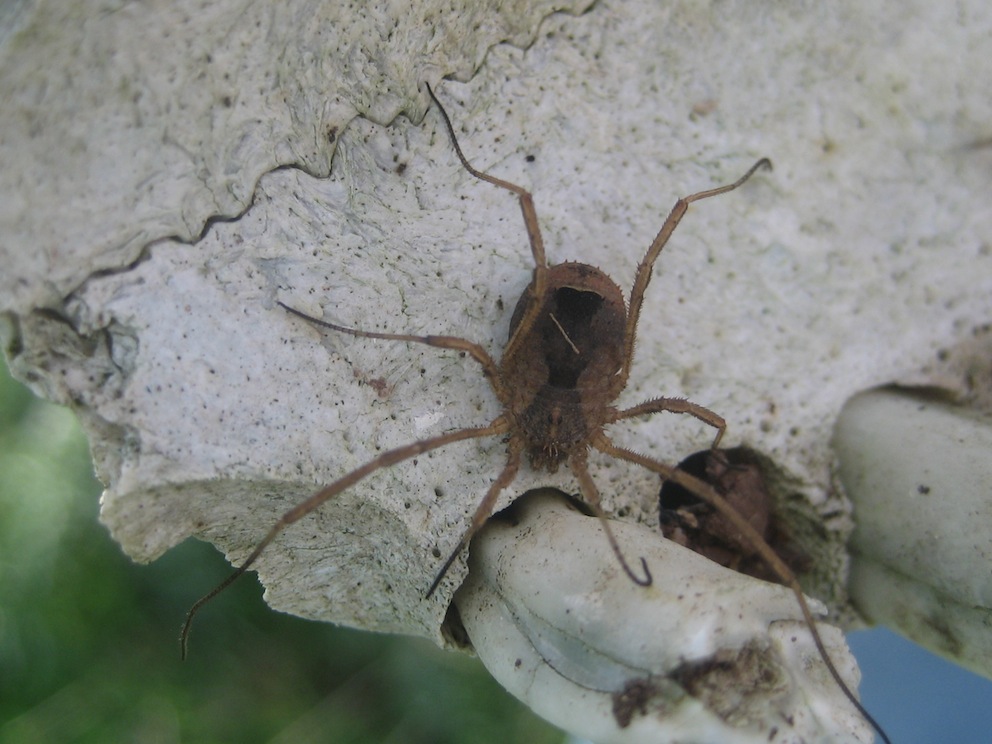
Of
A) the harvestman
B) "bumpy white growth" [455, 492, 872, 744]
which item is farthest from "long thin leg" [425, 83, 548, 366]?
"bumpy white growth" [455, 492, 872, 744]

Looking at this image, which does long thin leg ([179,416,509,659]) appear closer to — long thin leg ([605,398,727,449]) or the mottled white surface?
the mottled white surface

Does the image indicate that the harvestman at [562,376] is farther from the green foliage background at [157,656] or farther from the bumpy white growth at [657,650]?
the green foliage background at [157,656]

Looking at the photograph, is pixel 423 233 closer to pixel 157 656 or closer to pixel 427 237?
pixel 427 237

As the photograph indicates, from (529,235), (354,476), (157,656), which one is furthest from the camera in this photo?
(157,656)

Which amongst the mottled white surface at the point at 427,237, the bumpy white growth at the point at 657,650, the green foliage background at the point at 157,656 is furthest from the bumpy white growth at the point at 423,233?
the green foliage background at the point at 157,656

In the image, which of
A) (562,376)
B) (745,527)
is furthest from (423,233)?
(745,527)

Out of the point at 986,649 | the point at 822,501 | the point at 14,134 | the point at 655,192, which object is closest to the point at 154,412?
the point at 14,134

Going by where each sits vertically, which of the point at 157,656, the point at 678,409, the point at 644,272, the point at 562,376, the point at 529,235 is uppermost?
the point at 529,235

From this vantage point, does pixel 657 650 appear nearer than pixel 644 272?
Yes
